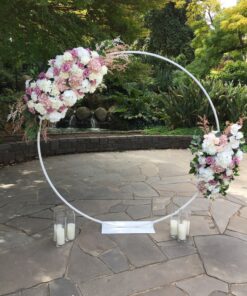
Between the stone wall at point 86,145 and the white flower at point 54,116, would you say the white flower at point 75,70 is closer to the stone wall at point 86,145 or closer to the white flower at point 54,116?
the white flower at point 54,116

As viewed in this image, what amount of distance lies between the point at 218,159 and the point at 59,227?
1.48 m

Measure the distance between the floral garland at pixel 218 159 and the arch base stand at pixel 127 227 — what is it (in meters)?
0.67

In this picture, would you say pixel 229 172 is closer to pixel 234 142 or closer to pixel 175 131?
pixel 234 142

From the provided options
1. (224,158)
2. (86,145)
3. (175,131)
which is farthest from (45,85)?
(175,131)

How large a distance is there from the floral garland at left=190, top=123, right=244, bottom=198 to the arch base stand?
67 cm

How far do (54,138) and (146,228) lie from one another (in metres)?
4.01

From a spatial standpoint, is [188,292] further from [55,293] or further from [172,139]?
[172,139]

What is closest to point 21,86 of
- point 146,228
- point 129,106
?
point 129,106

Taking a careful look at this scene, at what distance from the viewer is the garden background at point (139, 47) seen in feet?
14.9

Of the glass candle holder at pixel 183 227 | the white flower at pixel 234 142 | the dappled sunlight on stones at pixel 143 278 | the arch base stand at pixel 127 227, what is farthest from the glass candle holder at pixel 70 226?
the white flower at pixel 234 142

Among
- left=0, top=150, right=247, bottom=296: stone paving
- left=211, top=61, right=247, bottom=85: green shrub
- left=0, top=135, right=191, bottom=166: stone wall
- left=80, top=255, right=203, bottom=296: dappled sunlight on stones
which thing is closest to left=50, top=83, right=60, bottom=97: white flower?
left=0, top=150, right=247, bottom=296: stone paving

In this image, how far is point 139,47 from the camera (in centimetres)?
1741

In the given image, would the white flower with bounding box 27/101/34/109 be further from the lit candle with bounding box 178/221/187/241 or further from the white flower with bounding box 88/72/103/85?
the lit candle with bounding box 178/221/187/241

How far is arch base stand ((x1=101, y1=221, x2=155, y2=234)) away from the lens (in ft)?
12.1
